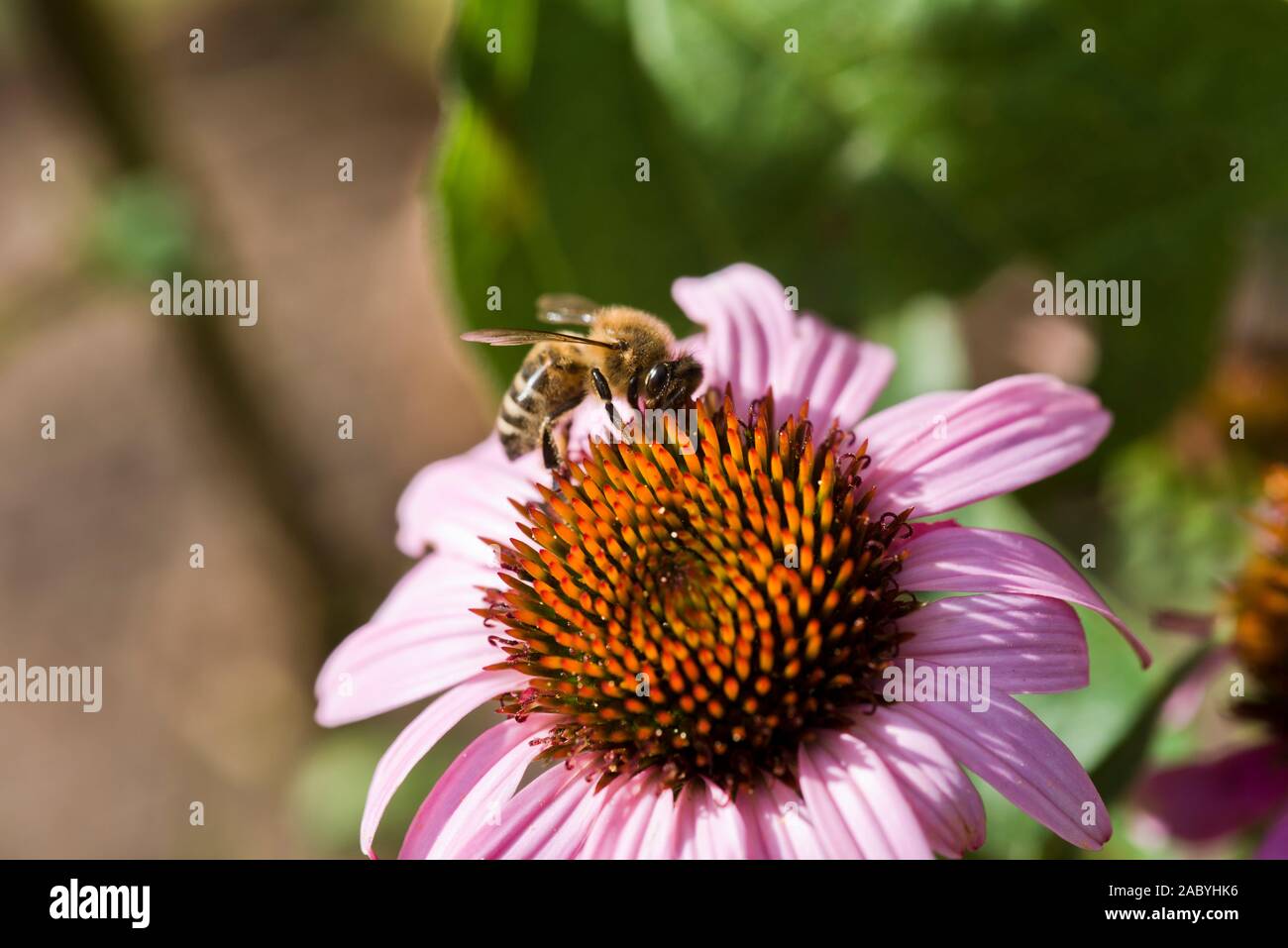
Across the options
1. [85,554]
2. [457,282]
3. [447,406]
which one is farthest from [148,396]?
[457,282]

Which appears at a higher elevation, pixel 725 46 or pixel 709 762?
pixel 725 46

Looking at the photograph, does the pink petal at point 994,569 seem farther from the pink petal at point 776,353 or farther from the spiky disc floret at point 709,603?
the pink petal at point 776,353

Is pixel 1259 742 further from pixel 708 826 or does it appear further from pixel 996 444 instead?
pixel 708 826

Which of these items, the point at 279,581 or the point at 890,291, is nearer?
the point at 890,291

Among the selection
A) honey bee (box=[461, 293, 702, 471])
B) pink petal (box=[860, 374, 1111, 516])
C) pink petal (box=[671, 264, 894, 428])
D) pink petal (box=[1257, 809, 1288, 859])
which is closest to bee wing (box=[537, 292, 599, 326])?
honey bee (box=[461, 293, 702, 471])

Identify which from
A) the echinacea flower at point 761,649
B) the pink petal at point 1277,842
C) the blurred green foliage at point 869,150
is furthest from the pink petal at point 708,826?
the blurred green foliage at point 869,150
